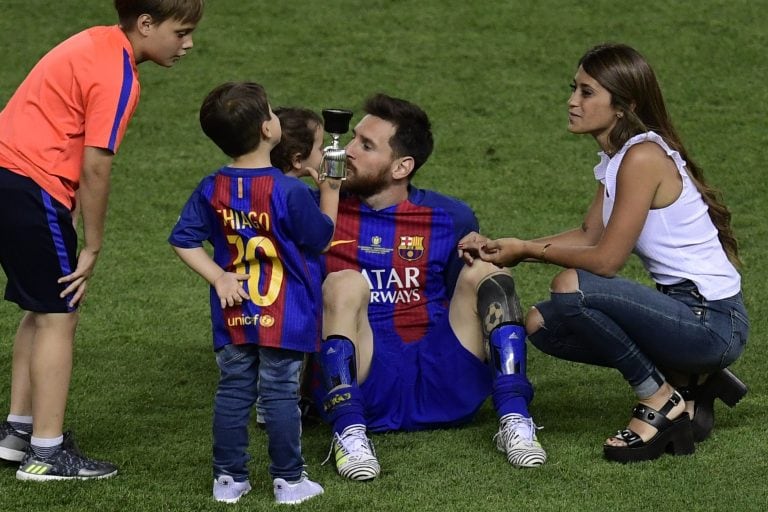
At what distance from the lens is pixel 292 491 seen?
3.52 metres

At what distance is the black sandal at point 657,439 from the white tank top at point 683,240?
367 millimetres

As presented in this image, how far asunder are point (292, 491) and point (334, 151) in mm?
935

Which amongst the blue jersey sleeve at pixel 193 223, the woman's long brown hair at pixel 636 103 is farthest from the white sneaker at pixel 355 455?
the woman's long brown hair at pixel 636 103

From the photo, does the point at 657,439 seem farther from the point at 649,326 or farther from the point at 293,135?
the point at 293,135

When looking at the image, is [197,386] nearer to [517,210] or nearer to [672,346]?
[672,346]

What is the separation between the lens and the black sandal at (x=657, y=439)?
3824mm

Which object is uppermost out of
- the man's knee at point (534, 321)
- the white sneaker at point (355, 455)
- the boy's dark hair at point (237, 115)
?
the boy's dark hair at point (237, 115)

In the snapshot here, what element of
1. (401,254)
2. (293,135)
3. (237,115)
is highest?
(237,115)

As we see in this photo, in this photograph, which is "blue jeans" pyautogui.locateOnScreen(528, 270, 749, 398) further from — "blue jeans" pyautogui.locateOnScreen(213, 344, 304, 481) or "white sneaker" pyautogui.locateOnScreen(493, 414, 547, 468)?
"blue jeans" pyautogui.locateOnScreen(213, 344, 304, 481)

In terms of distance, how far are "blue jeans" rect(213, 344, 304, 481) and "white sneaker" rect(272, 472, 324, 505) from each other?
2 cm

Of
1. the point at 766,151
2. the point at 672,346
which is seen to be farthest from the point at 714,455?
the point at 766,151

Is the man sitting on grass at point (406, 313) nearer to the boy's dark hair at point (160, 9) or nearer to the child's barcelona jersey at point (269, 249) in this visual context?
the child's barcelona jersey at point (269, 249)

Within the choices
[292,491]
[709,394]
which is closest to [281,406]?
[292,491]

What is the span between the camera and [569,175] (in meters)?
8.05
